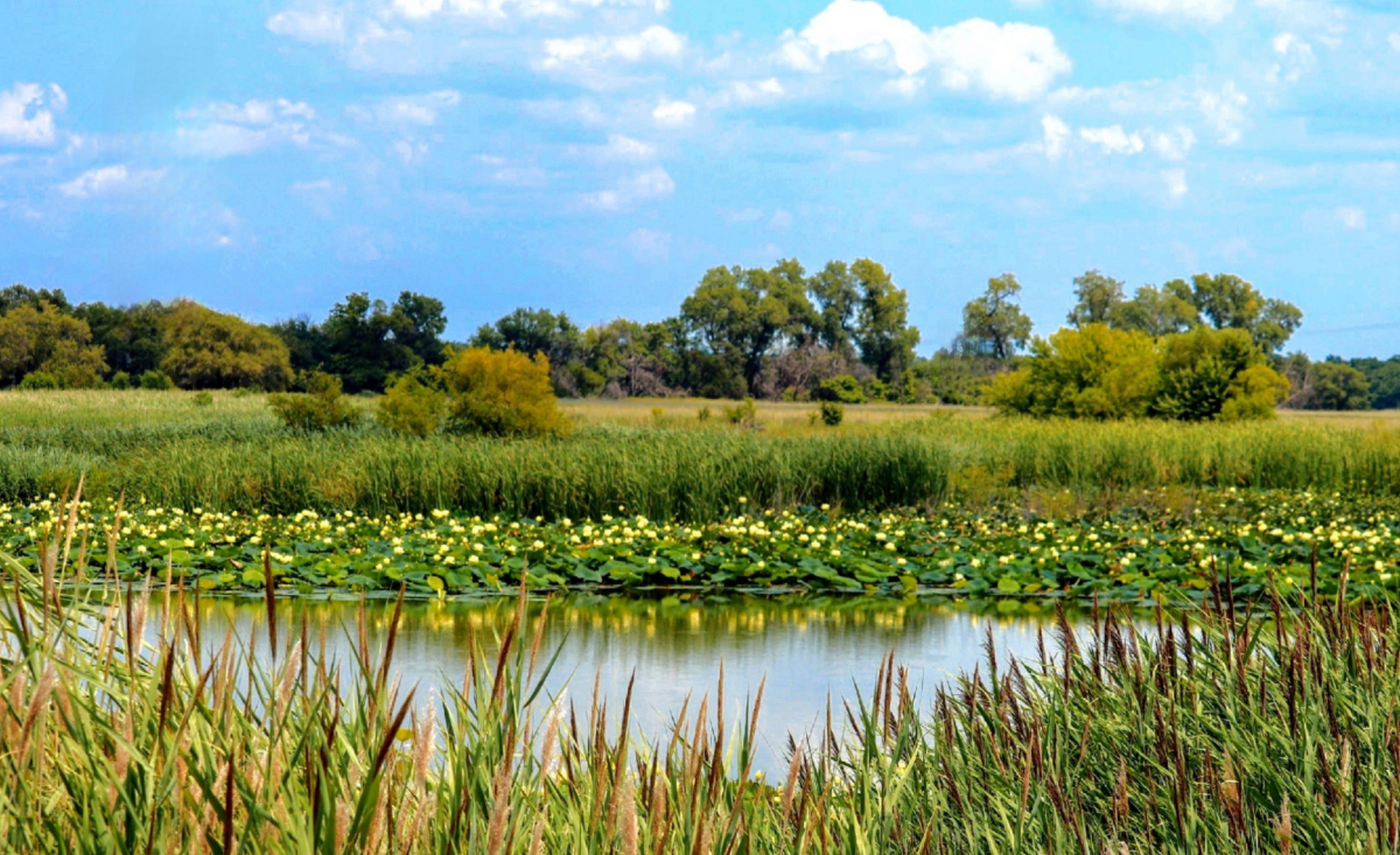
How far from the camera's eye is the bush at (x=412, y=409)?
16.9 metres

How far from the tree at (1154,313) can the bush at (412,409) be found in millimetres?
40575

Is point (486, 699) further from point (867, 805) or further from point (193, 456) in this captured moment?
point (193, 456)

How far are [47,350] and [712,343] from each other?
2290cm

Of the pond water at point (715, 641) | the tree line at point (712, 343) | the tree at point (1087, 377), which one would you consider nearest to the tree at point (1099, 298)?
the tree line at point (712, 343)

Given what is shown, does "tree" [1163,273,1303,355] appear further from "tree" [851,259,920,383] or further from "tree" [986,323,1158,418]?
"tree" [986,323,1158,418]

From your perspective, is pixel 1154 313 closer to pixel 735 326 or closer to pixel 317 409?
pixel 735 326

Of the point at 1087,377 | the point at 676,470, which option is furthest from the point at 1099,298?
the point at 676,470

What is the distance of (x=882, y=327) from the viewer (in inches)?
1903

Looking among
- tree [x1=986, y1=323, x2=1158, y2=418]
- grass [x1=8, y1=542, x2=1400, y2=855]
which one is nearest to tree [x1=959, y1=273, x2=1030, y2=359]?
tree [x1=986, y1=323, x2=1158, y2=418]

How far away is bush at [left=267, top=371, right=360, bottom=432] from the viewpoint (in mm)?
18812

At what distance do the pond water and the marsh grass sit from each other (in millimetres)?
1715

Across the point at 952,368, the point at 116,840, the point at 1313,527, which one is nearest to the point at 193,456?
the point at 1313,527

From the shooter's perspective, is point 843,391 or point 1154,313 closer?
point 843,391

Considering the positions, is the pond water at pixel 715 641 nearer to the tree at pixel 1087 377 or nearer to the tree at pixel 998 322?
the tree at pixel 1087 377
